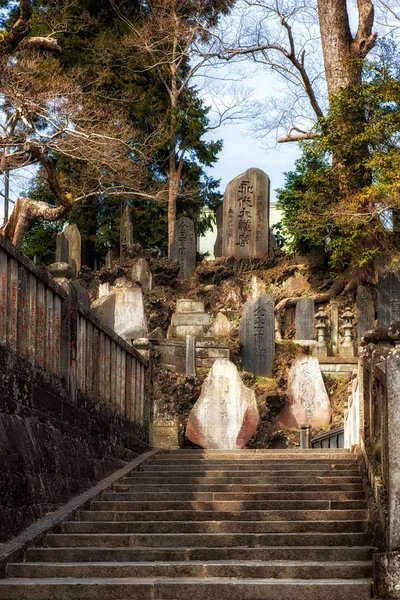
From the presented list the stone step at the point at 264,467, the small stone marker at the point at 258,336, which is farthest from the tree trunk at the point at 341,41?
the stone step at the point at 264,467

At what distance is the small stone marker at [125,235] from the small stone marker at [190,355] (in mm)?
10703

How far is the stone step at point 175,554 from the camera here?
7.54 metres

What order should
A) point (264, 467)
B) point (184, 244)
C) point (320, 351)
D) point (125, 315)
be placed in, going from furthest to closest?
point (184, 244)
point (320, 351)
point (125, 315)
point (264, 467)

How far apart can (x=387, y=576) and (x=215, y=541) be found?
1.98 m

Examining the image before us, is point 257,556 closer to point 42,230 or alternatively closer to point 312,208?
point 312,208

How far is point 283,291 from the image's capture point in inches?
1168

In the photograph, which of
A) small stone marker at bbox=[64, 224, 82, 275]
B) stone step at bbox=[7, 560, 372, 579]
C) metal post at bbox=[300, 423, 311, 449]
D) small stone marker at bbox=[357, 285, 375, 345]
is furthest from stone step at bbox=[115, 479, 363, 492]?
small stone marker at bbox=[64, 224, 82, 275]

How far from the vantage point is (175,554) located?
7.61 metres

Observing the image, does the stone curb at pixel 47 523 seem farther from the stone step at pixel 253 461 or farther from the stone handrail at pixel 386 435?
the stone handrail at pixel 386 435

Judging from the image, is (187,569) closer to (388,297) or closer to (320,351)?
(320,351)

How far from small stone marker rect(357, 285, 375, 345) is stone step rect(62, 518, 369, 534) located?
57.6 ft

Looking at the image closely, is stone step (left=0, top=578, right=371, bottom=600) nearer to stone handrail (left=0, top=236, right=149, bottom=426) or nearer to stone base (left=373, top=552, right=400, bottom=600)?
stone base (left=373, top=552, right=400, bottom=600)

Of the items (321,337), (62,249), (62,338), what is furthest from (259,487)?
(62,249)

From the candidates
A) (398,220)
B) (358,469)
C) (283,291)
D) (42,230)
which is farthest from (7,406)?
(42,230)
